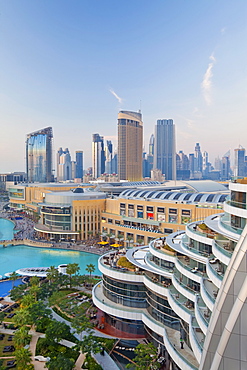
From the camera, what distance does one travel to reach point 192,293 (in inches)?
802

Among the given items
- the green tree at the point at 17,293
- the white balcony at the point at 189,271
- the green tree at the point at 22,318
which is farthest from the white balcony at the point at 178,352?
the green tree at the point at 17,293

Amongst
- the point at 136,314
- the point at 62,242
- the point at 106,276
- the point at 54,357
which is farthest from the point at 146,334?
the point at 62,242

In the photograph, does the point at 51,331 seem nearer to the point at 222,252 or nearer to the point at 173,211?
the point at 222,252

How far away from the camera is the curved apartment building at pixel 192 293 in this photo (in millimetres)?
10312

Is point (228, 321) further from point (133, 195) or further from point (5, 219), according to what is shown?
point (5, 219)

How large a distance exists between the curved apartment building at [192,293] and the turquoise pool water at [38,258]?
68.1ft

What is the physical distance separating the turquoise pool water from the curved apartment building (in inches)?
818

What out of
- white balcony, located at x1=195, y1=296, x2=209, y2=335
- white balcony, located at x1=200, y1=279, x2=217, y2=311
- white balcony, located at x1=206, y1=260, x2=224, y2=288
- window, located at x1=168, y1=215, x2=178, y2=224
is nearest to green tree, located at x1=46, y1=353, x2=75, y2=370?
white balcony, located at x1=195, y1=296, x2=209, y2=335

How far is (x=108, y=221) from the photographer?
70.7 metres

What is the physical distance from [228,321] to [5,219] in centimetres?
10839

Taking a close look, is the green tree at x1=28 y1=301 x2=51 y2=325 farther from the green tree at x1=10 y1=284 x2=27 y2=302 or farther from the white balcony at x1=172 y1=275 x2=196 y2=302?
the white balcony at x1=172 y1=275 x2=196 y2=302

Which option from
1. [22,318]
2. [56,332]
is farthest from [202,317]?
[22,318]

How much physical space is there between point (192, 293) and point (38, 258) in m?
41.9

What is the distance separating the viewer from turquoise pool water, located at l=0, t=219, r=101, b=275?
170 feet
